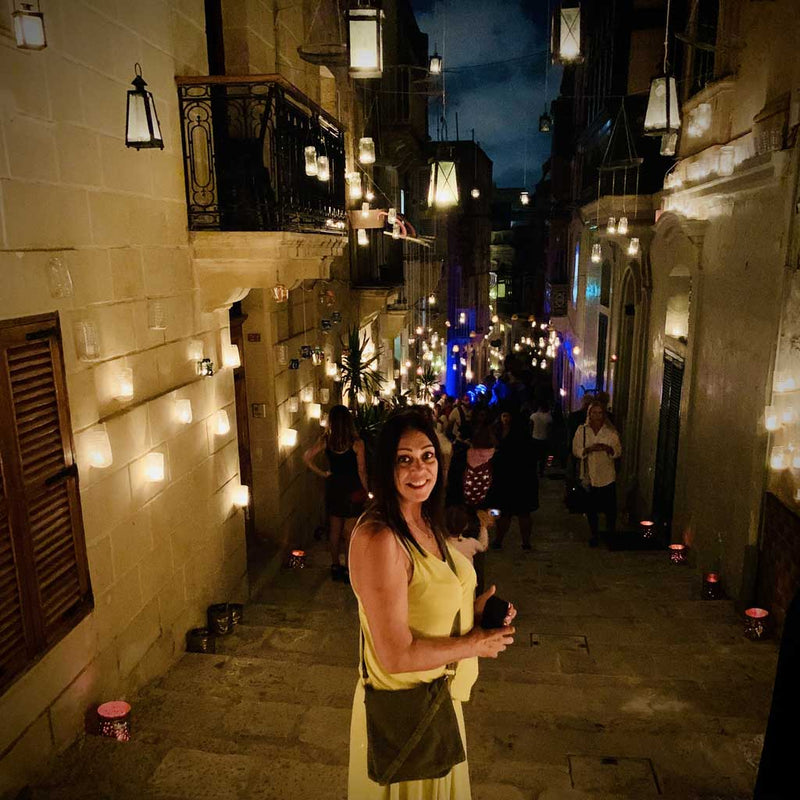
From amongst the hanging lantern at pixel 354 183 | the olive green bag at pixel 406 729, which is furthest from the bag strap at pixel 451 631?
the hanging lantern at pixel 354 183

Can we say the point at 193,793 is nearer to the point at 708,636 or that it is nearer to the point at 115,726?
the point at 115,726

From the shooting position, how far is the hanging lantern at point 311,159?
22.3 feet

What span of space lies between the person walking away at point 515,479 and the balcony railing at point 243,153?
3891mm

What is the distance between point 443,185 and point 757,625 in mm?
7519

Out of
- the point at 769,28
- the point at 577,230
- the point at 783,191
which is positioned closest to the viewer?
the point at 783,191

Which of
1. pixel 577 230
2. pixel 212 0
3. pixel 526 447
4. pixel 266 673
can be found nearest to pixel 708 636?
pixel 526 447

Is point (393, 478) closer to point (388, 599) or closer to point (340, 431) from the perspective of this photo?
point (388, 599)

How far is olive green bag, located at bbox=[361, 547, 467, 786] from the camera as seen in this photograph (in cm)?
247

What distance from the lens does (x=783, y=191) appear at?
19.4ft

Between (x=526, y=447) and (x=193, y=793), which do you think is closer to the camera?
(x=193, y=793)

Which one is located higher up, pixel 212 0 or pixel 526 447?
pixel 212 0

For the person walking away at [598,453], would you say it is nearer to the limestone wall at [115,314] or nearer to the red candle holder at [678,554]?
the red candle holder at [678,554]

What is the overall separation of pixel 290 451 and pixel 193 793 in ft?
16.9

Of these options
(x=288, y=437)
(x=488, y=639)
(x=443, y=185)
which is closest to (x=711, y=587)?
(x=288, y=437)
